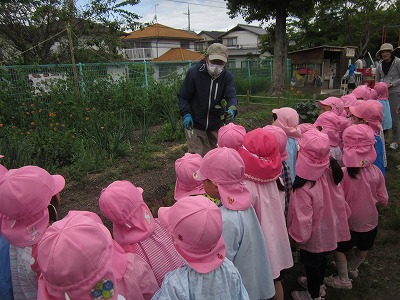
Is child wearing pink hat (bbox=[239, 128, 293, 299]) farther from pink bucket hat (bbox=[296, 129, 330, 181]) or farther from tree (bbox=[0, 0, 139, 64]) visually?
tree (bbox=[0, 0, 139, 64])

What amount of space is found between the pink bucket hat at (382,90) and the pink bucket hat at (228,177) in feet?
14.5

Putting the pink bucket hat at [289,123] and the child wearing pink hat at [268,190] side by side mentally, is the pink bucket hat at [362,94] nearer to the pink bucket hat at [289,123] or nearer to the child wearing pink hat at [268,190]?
the pink bucket hat at [289,123]

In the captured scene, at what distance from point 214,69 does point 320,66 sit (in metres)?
13.0

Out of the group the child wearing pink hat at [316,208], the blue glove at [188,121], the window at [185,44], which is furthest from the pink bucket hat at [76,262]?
the window at [185,44]

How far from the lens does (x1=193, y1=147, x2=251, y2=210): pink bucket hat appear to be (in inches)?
69.1

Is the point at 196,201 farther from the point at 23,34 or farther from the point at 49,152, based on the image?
the point at 23,34

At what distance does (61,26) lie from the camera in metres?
10.4

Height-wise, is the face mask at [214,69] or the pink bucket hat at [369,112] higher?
the face mask at [214,69]

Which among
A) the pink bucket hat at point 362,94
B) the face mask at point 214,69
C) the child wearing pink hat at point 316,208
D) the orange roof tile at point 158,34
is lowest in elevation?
the child wearing pink hat at point 316,208

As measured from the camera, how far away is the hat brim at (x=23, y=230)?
1.47 meters

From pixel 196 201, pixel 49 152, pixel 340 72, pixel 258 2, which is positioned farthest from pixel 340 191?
pixel 340 72

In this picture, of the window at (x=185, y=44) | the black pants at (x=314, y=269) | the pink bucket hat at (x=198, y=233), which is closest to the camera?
the pink bucket hat at (x=198, y=233)

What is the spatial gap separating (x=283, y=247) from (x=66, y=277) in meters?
1.46

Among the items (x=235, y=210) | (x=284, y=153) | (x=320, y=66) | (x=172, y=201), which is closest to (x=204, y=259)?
(x=235, y=210)
